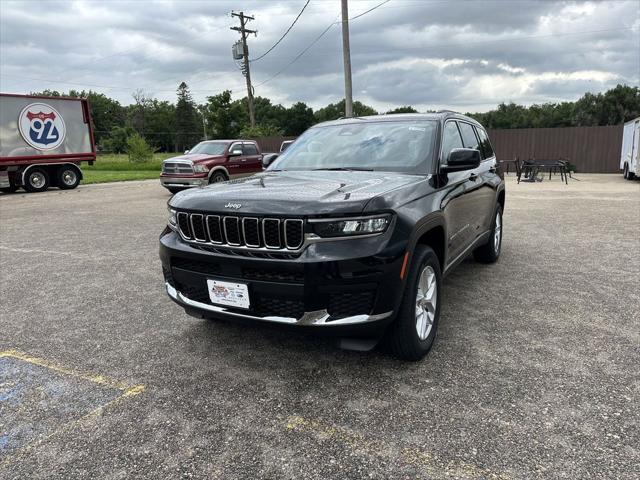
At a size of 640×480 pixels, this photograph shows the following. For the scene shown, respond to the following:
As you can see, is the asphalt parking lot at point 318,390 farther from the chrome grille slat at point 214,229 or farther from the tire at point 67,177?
the tire at point 67,177

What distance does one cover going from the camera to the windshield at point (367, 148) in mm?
3809

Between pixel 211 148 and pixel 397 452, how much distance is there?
1408 centimetres

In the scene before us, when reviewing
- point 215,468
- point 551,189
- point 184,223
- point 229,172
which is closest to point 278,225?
point 184,223

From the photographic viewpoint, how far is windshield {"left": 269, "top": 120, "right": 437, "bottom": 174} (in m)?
3.81

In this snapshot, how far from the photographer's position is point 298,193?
2969 mm

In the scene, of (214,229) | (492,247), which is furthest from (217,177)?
(214,229)

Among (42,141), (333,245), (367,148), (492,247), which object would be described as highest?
(42,141)

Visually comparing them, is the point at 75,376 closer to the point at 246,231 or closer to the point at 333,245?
the point at 246,231

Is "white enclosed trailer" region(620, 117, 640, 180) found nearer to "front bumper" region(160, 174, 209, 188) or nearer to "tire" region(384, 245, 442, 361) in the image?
"front bumper" region(160, 174, 209, 188)

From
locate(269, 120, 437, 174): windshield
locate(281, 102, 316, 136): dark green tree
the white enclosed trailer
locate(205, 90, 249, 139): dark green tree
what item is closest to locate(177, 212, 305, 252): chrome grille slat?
locate(269, 120, 437, 174): windshield

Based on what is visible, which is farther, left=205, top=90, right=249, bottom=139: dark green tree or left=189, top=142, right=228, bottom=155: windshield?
left=205, top=90, right=249, bottom=139: dark green tree

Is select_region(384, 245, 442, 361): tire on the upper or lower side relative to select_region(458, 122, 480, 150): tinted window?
lower

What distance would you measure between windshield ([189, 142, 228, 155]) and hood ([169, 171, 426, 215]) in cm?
1180

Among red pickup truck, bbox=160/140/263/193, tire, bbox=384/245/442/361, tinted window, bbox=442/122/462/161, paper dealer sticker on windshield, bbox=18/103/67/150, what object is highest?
paper dealer sticker on windshield, bbox=18/103/67/150
